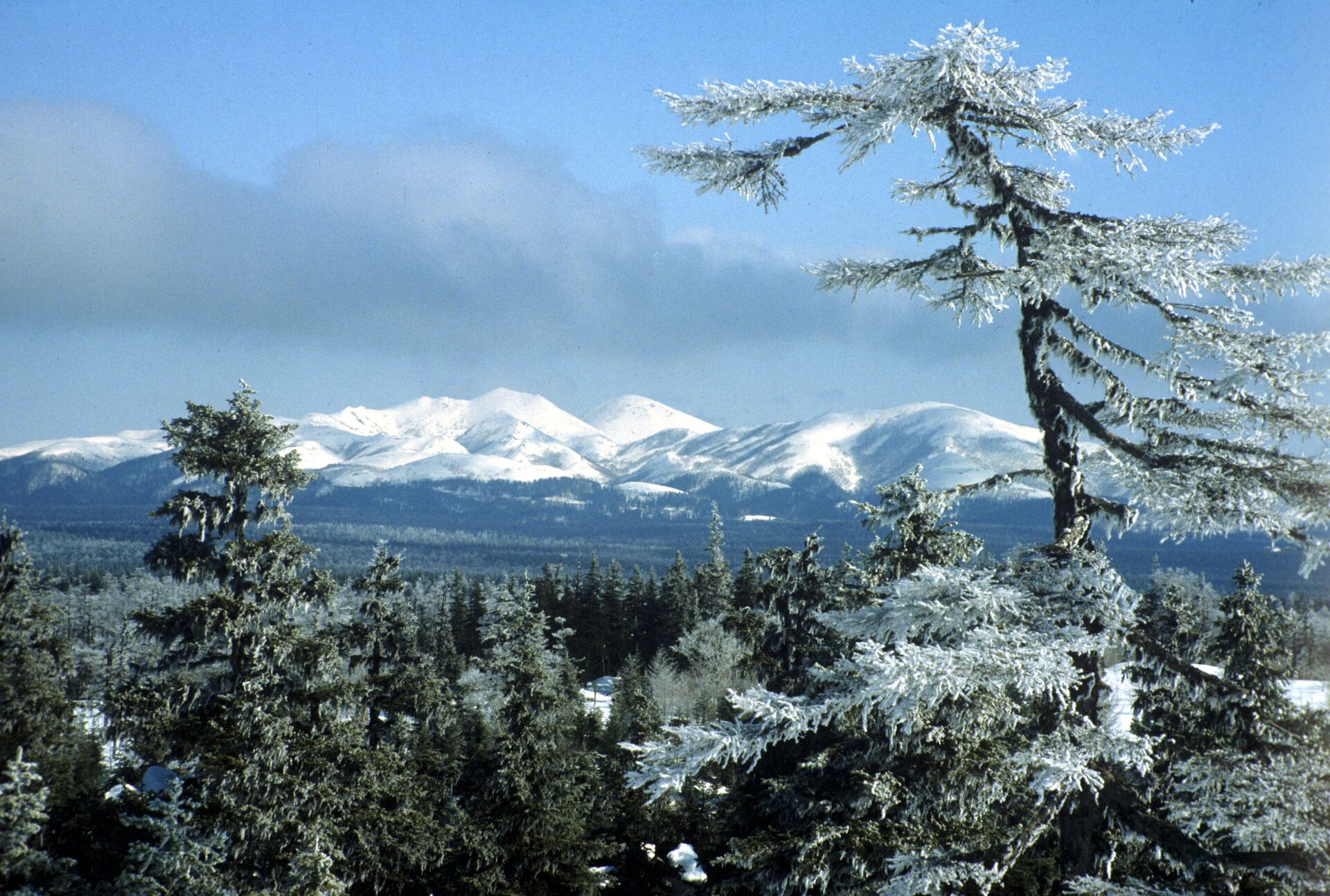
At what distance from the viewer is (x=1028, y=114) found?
659 cm

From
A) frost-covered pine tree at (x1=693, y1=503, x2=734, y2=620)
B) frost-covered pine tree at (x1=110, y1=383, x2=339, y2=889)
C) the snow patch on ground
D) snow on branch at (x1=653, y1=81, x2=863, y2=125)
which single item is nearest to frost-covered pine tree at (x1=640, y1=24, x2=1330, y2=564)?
snow on branch at (x1=653, y1=81, x2=863, y2=125)

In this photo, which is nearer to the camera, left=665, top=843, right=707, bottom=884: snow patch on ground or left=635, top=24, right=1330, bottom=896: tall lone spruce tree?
left=635, top=24, right=1330, bottom=896: tall lone spruce tree

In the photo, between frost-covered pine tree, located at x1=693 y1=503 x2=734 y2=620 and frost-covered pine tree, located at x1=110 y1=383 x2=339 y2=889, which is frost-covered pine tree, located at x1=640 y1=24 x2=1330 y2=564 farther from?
frost-covered pine tree, located at x1=693 y1=503 x2=734 y2=620

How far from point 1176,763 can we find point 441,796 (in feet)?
71.5

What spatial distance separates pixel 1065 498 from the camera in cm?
675

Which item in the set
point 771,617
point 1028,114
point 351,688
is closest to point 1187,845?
point 1028,114

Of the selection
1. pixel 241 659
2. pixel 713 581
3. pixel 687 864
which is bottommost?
pixel 687 864

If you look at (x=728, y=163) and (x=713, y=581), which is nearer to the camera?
(x=728, y=163)

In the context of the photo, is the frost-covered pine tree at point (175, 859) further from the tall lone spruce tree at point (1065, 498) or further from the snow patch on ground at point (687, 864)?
the snow patch on ground at point (687, 864)

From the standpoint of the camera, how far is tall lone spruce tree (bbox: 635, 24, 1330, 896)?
17.8ft

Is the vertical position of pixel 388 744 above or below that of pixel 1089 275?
below

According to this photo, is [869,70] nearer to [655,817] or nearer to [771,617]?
[771,617]

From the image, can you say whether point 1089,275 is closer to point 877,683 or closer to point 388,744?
point 877,683

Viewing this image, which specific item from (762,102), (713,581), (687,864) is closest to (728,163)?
(762,102)
